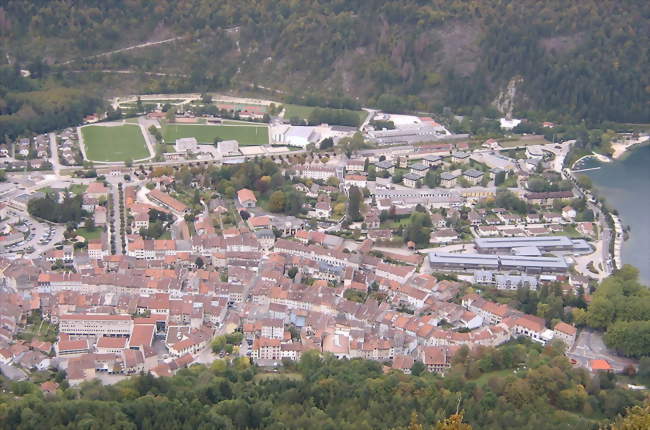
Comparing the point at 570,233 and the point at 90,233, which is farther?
the point at 570,233

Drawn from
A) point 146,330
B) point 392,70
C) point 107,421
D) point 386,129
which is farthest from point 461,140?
point 107,421

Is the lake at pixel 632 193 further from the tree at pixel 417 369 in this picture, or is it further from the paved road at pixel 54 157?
the paved road at pixel 54 157

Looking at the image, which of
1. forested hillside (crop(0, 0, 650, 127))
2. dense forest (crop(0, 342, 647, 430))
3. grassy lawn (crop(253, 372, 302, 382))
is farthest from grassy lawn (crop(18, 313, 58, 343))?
forested hillside (crop(0, 0, 650, 127))

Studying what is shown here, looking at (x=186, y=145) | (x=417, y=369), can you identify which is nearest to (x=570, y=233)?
(x=417, y=369)

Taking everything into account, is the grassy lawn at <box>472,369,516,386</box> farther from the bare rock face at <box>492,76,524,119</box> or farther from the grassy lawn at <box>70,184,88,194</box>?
the bare rock face at <box>492,76,524,119</box>

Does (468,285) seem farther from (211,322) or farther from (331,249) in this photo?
(211,322)

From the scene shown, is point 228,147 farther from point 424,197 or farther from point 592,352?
point 592,352
